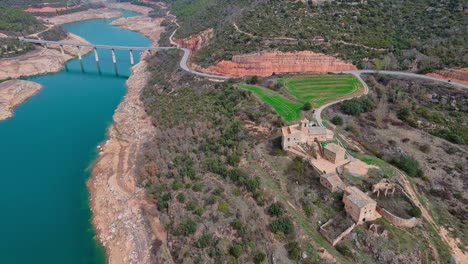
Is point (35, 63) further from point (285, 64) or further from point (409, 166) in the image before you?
point (409, 166)

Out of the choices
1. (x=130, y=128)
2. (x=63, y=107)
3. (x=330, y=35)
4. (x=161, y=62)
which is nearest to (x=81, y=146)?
(x=130, y=128)

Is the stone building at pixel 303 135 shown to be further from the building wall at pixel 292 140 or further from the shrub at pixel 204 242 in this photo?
the shrub at pixel 204 242

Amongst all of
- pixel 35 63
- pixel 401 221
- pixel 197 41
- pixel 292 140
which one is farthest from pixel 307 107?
pixel 35 63

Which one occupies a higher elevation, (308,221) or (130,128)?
(308,221)

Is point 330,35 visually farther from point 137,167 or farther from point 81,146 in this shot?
point 81,146

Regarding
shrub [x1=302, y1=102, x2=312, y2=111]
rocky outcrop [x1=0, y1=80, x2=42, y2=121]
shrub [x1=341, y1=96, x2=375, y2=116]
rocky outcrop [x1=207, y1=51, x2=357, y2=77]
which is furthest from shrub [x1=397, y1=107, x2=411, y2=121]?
rocky outcrop [x1=0, y1=80, x2=42, y2=121]
